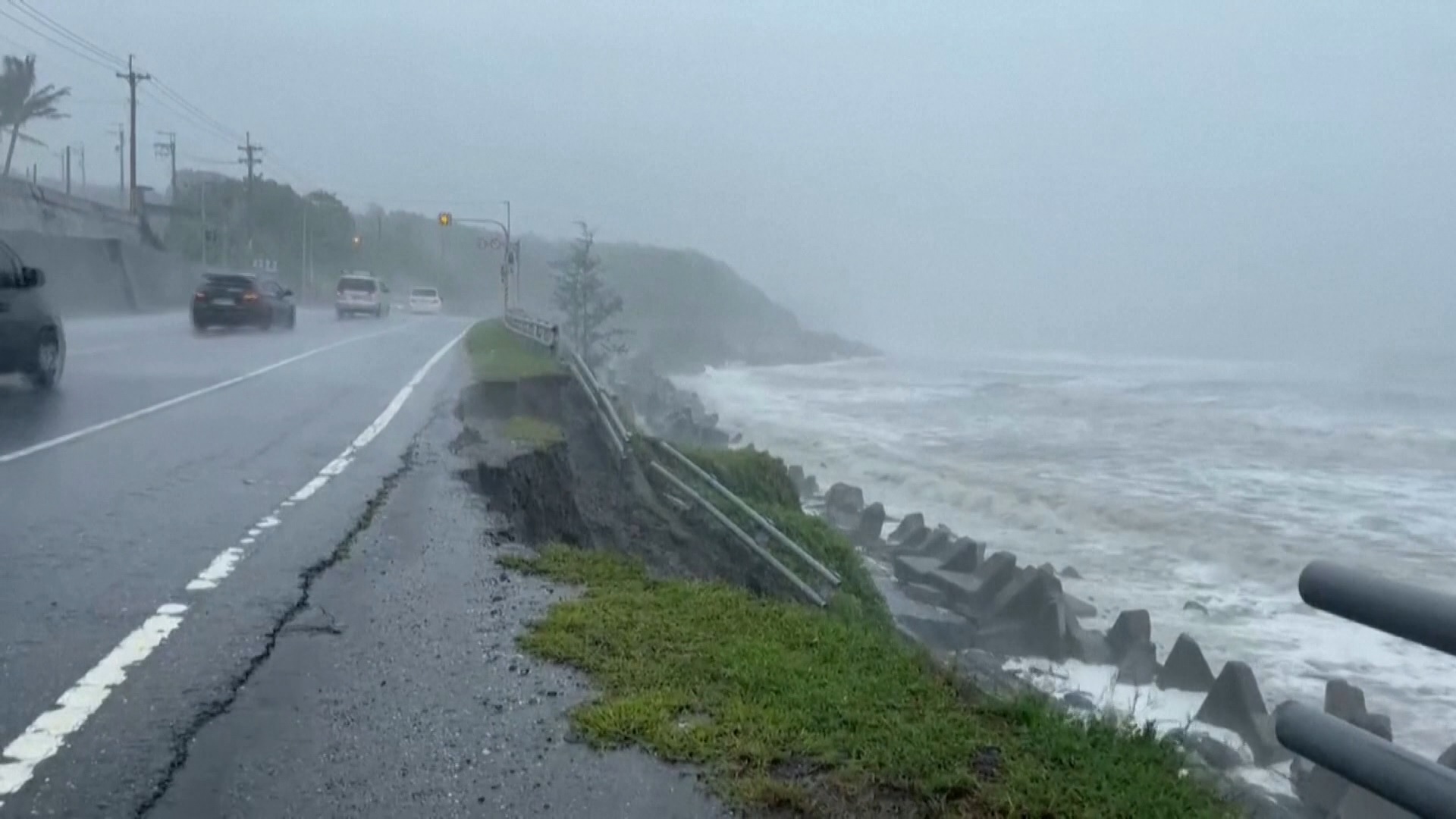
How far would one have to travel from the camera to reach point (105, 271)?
156ft

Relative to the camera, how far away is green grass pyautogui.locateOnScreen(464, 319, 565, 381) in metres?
21.4

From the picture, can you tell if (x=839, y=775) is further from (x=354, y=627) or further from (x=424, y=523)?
(x=424, y=523)

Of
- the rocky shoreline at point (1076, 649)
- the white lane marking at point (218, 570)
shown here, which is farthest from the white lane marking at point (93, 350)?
the white lane marking at point (218, 570)

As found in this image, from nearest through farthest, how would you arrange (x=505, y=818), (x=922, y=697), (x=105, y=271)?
(x=505, y=818)
(x=922, y=697)
(x=105, y=271)

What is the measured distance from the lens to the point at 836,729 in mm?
5230

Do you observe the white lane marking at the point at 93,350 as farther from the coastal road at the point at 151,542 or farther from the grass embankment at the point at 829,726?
the grass embankment at the point at 829,726

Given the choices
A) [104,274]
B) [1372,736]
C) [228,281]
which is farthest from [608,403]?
[104,274]

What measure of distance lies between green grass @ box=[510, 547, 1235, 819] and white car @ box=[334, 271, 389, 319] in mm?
44998

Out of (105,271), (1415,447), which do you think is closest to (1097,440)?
(1415,447)

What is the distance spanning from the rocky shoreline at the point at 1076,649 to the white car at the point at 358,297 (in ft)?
84.7

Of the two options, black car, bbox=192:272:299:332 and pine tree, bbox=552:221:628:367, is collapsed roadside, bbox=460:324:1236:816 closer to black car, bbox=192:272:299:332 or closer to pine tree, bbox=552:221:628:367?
black car, bbox=192:272:299:332

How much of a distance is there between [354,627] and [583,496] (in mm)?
7934

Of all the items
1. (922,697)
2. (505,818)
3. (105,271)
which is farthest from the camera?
(105,271)

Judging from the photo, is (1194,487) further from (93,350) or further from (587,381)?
(93,350)
